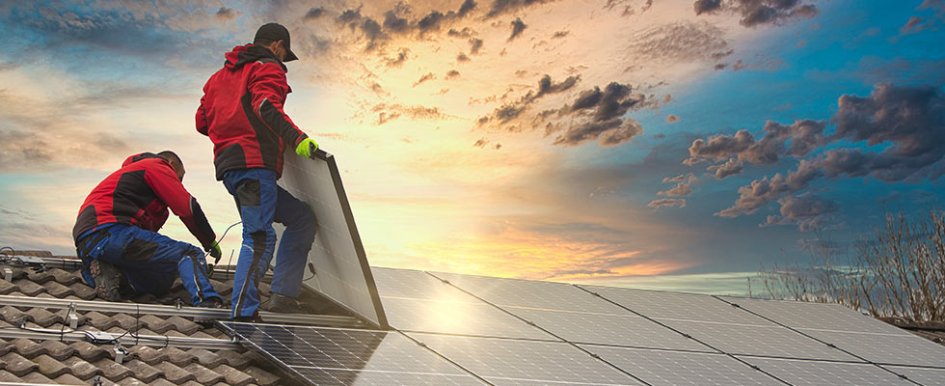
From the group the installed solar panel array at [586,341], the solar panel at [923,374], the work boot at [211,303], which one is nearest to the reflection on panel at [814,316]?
the installed solar panel array at [586,341]

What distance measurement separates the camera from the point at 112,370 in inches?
250

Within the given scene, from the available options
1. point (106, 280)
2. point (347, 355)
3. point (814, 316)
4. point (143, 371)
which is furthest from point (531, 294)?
point (143, 371)

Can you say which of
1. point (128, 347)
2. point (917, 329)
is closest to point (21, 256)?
point (128, 347)

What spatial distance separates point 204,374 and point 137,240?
6.03 feet

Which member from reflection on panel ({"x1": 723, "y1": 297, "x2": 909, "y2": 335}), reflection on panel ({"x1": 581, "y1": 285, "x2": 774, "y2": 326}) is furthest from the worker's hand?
reflection on panel ({"x1": 723, "y1": 297, "x2": 909, "y2": 335})

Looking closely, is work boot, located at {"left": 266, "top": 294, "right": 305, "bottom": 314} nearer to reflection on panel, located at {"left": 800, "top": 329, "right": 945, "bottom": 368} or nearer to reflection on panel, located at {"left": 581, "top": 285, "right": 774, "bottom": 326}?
reflection on panel, located at {"left": 581, "top": 285, "right": 774, "bottom": 326}

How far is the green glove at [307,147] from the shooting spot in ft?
24.3

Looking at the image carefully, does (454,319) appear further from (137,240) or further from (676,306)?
(676,306)

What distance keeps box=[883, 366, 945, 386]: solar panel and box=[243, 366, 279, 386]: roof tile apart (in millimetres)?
6149

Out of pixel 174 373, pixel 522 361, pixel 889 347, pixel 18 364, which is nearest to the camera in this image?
pixel 18 364

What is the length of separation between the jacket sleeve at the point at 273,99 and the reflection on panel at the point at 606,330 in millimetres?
2878

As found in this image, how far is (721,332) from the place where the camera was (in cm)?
991

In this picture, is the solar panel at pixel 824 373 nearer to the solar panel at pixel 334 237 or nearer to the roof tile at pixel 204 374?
the solar panel at pixel 334 237

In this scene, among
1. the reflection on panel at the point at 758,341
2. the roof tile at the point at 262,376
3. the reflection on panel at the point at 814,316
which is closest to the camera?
the roof tile at the point at 262,376
